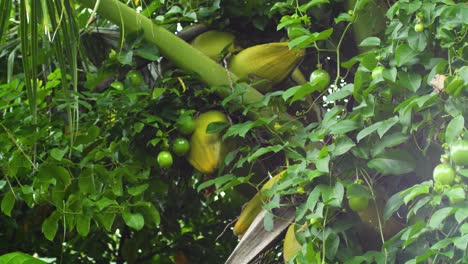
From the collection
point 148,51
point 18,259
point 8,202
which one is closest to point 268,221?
point 148,51

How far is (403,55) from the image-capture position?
1.73 metres

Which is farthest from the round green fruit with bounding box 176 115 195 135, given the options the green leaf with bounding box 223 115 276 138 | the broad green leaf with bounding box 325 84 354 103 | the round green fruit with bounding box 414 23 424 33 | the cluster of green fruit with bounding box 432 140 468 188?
the cluster of green fruit with bounding box 432 140 468 188

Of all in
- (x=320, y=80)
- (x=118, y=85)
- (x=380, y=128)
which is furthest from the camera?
(x=118, y=85)

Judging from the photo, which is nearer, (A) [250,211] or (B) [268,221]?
(B) [268,221]

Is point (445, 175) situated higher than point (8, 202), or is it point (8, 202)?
point (445, 175)

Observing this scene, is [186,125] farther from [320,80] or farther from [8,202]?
[8,202]

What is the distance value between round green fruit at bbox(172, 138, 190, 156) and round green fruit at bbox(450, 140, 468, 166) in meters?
0.81

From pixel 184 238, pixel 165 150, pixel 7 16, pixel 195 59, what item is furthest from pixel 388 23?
pixel 184 238

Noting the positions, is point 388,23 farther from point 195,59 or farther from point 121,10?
point 121,10

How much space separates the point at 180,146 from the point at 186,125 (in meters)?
0.06

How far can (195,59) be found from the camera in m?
2.16

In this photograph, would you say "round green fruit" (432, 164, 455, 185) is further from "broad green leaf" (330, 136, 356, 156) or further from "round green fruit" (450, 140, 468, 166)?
"broad green leaf" (330, 136, 356, 156)

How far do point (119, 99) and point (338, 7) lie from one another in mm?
625

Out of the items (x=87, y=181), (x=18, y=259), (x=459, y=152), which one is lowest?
(x=87, y=181)
